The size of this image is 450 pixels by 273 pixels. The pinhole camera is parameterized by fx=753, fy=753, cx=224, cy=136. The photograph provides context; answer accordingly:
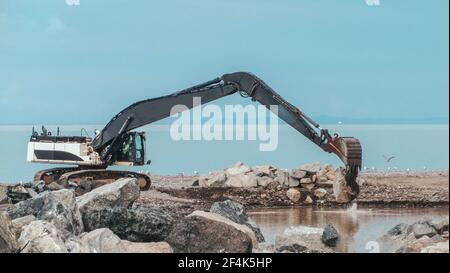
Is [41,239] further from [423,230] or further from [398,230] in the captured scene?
[398,230]

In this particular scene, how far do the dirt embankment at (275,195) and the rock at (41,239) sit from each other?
6.86m

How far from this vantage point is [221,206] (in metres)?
12.2

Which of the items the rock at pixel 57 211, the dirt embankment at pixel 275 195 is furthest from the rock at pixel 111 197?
the dirt embankment at pixel 275 195

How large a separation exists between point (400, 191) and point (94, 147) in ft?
26.7

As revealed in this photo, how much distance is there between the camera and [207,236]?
9641mm

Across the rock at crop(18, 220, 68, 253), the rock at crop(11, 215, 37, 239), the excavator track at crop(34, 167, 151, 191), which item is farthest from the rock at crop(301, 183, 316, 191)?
the rock at crop(18, 220, 68, 253)

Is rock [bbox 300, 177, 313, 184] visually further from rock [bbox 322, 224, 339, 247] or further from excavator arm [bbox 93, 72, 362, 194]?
rock [bbox 322, 224, 339, 247]

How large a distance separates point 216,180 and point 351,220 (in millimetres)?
6674

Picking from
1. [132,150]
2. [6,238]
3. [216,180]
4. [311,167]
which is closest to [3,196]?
[132,150]

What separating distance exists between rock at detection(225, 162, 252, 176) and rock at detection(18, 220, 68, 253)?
1205 cm

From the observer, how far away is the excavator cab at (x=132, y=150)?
17562mm

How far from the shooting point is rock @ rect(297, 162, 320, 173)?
1973 cm
